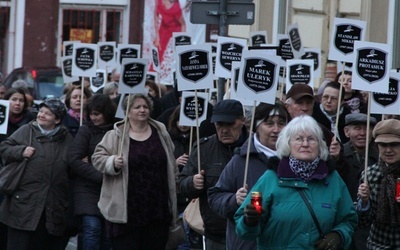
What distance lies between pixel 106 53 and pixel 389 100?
8.98m

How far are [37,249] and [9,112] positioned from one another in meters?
2.13

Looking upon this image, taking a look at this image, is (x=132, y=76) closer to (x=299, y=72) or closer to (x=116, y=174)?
(x=116, y=174)

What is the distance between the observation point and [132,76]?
1290 centimetres

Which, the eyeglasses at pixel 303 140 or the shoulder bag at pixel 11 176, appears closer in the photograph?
the eyeglasses at pixel 303 140

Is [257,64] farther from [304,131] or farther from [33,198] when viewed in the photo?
[33,198]

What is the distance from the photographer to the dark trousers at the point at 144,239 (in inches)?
445

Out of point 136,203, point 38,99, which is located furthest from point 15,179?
point 38,99

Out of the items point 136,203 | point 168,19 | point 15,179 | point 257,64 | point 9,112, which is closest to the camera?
point 257,64

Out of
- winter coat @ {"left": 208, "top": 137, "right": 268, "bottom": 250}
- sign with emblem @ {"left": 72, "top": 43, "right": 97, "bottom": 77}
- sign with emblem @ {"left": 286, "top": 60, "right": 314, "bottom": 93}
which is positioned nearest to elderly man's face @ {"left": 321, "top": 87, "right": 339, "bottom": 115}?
sign with emblem @ {"left": 286, "top": 60, "right": 314, "bottom": 93}

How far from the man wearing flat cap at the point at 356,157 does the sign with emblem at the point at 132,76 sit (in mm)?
2517

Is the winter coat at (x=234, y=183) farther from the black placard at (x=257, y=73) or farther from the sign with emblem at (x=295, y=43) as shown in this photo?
the sign with emblem at (x=295, y=43)

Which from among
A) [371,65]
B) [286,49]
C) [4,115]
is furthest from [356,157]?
[286,49]

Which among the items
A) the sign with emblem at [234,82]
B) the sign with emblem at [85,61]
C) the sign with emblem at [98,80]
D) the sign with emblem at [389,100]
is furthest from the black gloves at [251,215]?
the sign with emblem at [98,80]

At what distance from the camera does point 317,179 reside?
8.23 meters
